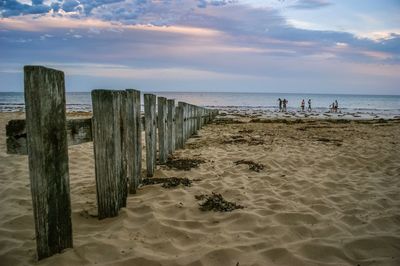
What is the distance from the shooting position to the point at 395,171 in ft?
21.3

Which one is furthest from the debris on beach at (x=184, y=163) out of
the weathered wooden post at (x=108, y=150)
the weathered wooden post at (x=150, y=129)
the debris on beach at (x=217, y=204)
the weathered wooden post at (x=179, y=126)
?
the weathered wooden post at (x=108, y=150)

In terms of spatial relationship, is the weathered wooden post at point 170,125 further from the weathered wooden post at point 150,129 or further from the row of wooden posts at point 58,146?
the row of wooden posts at point 58,146

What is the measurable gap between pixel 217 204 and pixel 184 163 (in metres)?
2.67

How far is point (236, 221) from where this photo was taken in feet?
12.5

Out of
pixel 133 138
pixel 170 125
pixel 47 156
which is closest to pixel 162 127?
pixel 170 125

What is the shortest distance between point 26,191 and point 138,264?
293 cm

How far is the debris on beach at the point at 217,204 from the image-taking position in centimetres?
420

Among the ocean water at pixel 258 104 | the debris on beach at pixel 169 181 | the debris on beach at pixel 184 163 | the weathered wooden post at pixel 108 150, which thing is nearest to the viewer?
the weathered wooden post at pixel 108 150

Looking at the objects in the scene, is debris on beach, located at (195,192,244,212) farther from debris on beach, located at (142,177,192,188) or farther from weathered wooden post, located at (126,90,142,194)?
weathered wooden post, located at (126,90,142,194)

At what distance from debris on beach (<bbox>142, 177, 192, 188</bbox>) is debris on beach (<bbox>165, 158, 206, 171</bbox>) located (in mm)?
895

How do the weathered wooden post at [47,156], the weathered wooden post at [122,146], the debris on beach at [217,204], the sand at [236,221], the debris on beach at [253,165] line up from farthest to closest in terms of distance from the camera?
1. the debris on beach at [253,165]
2. the debris on beach at [217,204]
3. the weathered wooden post at [122,146]
4. the sand at [236,221]
5. the weathered wooden post at [47,156]

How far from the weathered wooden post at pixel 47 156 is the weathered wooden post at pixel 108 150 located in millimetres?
659

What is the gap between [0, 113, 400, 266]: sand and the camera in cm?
295

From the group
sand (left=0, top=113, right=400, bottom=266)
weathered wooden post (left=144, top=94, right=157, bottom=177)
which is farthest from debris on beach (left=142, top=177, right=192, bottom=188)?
weathered wooden post (left=144, top=94, right=157, bottom=177)
